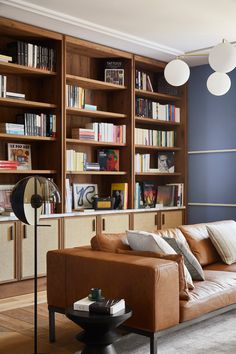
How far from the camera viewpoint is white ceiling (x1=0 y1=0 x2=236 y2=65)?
4.49 m

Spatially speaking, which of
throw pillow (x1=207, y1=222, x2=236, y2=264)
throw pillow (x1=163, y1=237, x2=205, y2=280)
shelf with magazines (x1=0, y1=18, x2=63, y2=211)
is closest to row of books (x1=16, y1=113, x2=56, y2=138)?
shelf with magazines (x1=0, y1=18, x2=63, y2=211)

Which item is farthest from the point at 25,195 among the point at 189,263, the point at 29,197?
the point at 189,263

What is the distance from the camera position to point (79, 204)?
5.72 m

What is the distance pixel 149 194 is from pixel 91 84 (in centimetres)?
156

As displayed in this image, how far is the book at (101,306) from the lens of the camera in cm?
281

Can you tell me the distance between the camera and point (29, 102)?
500cm

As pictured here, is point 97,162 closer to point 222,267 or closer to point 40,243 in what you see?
point 40,243

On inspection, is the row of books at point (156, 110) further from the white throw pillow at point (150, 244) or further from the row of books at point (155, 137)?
the white throw pillow at point (150, 244)

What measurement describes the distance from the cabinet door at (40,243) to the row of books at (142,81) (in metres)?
2.03

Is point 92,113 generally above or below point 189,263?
above

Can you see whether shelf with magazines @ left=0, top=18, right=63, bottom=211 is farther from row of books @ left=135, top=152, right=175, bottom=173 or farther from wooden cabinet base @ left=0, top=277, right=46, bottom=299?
row of books @ left=135, top=152, right=175, bottom=173

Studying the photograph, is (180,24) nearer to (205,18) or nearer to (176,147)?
(205,18)

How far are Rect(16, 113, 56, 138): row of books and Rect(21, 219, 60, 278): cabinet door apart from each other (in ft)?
2.87

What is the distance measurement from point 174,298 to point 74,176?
2.93m
